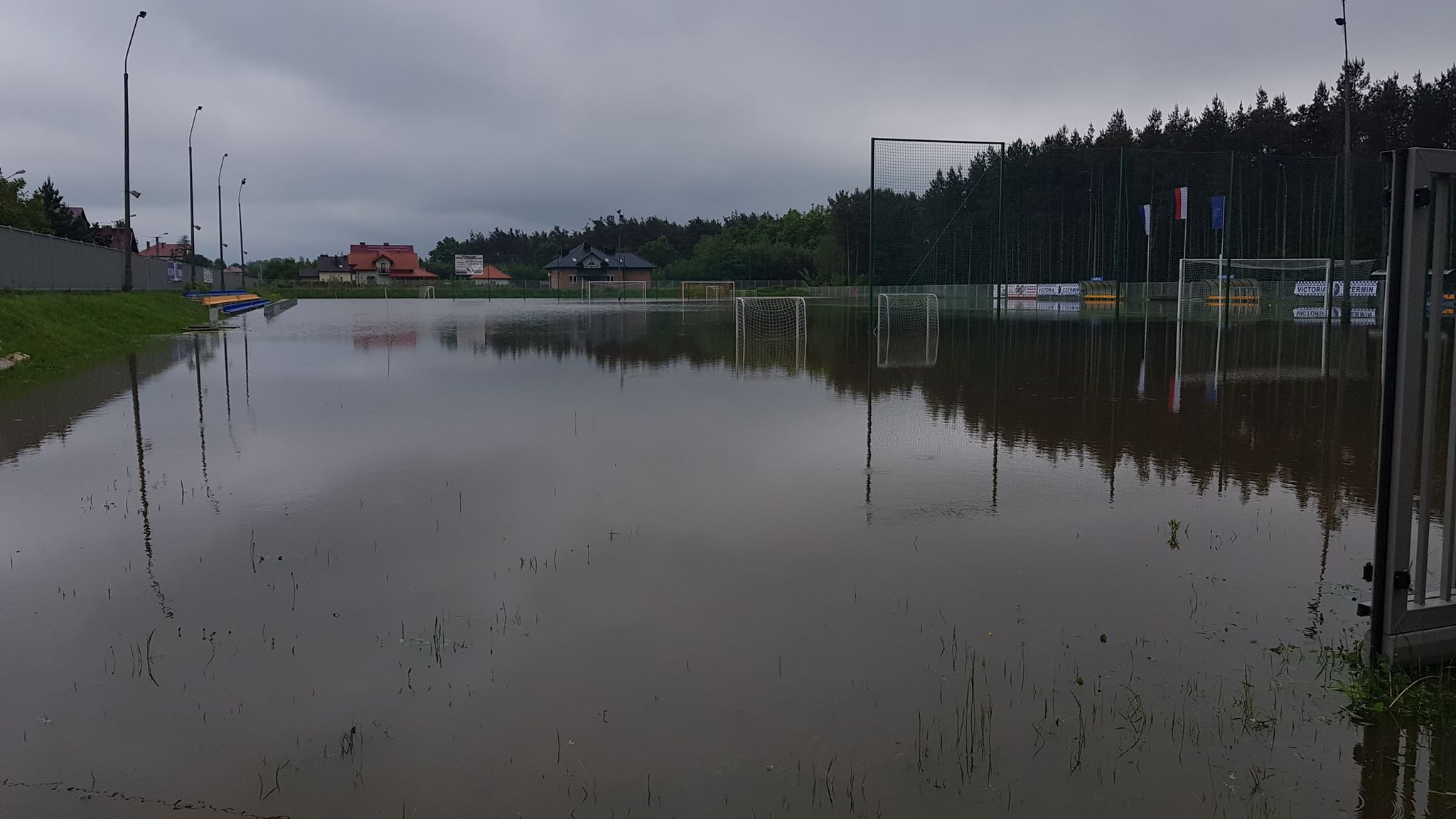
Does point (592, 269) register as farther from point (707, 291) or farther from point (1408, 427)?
point (1408, 427)

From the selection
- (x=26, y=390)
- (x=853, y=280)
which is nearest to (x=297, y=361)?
(x=26, y=390)

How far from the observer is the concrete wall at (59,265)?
73.5 ft

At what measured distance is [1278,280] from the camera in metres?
39.9

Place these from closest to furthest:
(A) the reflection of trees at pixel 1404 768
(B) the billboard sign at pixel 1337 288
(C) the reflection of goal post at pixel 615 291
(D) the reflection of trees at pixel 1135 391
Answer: (A) the reflection of trees at pixel 1404 768 < (D) the reflection of trees at pixel 1135 391 < (B) the billboard sign at pixel 1337 288 < (C) the reflection of goal post at pixel 615 291

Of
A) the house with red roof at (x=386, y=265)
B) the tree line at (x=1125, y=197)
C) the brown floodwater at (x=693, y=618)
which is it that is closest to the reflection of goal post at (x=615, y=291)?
the tree line at (x=1125, y=197)

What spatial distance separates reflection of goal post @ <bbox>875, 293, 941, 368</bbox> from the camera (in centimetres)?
1739

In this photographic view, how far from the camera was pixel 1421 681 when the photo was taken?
3.60m

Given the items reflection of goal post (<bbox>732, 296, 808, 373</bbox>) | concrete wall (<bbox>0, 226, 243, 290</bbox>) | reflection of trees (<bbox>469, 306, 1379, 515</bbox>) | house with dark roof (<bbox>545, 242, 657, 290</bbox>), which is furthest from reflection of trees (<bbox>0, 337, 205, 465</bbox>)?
house with dark roof (<bbox>545, 242, 657, 290</bbox>)

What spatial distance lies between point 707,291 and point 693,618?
70377mm

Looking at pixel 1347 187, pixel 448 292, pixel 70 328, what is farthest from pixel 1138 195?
pixel 448 292

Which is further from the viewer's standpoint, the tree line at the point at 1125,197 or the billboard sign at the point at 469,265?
the billboard sign at the point at 469,265

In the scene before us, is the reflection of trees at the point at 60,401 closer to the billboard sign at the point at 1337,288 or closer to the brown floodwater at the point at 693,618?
the brown floodwater at the point at 693,618

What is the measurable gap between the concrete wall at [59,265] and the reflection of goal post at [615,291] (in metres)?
40.5

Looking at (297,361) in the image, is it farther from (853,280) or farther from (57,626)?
(853,280)
